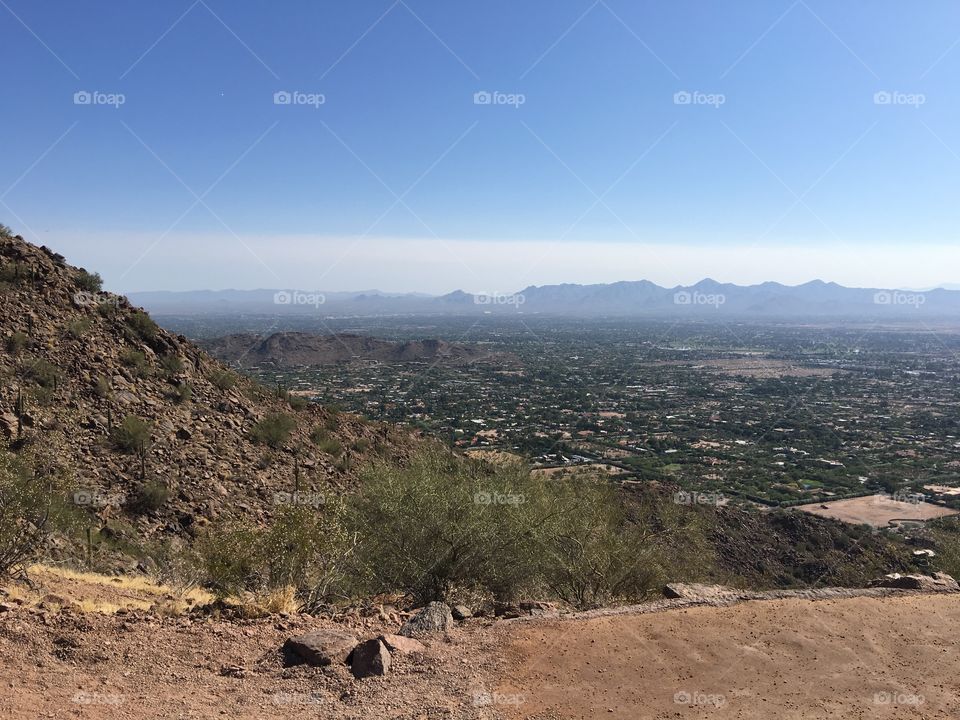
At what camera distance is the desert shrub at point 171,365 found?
24.0 meters

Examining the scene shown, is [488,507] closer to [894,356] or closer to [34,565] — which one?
[34,565]

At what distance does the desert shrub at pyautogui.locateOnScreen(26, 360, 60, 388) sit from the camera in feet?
64.4

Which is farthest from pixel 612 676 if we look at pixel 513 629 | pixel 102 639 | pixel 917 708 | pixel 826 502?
pixel 826 502

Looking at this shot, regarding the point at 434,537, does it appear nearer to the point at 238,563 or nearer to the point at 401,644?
the point at 401,644

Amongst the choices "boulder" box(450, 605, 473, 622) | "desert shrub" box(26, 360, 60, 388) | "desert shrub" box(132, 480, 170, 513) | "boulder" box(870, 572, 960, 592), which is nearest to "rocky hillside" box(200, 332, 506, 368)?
"desert shrub" box(26, 360, 60, 388)

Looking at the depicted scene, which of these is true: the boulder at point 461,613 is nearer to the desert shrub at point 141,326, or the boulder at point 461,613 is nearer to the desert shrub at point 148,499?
the desert shrub at point 148,499

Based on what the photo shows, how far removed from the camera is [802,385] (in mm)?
99125

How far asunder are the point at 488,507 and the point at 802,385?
10031 cm

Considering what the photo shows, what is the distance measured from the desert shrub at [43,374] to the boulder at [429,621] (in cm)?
1611

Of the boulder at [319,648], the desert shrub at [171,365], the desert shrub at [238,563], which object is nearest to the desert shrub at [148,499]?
the desert shrub at [171,365]

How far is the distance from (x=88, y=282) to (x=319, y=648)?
23124 mm

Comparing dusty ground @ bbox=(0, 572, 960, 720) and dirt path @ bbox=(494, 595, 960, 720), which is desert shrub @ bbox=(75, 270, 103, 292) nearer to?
dusty ground @ bbox=(0, 572, 960, 720)

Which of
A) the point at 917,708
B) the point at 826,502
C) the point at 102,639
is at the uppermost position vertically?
the point at 102,639

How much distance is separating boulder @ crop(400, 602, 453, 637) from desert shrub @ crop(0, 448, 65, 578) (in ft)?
22.9
